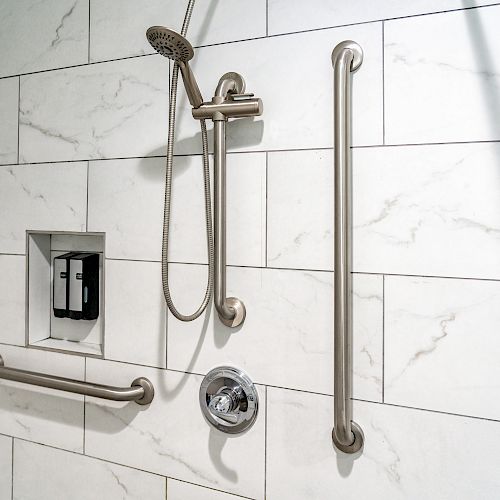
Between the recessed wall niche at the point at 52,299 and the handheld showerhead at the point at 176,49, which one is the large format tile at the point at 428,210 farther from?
the recessed wall niche at the point at 52,299

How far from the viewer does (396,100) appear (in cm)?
85

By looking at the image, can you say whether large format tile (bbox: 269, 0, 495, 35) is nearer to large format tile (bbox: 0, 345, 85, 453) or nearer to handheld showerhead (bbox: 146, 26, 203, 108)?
handheld showerhead (bbox: 146, 26, 203, 108)

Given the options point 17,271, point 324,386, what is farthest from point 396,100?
point 17,271

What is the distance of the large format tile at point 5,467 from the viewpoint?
1.24m

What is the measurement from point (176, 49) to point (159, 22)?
0.90 ft

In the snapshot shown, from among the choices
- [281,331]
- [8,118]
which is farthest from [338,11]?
[8,118]

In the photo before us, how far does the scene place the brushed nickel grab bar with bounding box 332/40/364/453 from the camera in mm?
829

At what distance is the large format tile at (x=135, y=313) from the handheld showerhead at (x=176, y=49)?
1.23 feet

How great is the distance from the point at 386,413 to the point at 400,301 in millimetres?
206

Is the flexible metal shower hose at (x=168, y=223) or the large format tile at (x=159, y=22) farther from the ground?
the large format tile at (x=159, y=22)

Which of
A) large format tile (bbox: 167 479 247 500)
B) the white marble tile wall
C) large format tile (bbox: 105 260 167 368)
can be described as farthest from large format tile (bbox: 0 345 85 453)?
large format tile (bbox: 167 479 247 500)

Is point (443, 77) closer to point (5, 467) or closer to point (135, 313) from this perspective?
point (135, 313)

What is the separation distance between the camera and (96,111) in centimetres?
112

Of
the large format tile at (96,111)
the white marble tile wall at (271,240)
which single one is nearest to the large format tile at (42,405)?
the white marble tile wall at (271,240)
